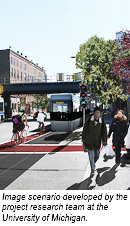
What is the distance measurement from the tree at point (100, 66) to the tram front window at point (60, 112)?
7.45ft

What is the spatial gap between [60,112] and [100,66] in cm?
406

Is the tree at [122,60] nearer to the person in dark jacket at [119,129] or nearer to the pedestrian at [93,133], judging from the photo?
the person in dark jacket at [119,129]

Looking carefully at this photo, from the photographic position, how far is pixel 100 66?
1667 centimetres

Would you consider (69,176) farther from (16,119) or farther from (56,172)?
(16,119)

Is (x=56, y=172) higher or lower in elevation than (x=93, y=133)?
lower

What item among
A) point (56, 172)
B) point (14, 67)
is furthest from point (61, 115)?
point (14, 67)

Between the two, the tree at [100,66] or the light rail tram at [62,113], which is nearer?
the tree at [100,66]

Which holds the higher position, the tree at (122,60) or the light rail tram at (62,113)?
the tree at (122,60)

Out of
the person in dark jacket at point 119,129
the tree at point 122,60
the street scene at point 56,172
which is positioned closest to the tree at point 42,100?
the tree at point 122,60

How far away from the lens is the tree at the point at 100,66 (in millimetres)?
16031

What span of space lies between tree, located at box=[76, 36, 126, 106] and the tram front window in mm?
2272

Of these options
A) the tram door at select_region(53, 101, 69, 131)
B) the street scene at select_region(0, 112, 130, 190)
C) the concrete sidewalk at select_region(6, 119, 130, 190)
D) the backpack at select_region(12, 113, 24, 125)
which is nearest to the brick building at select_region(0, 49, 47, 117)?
the tram door at select_region(53, 101, 69, 131)

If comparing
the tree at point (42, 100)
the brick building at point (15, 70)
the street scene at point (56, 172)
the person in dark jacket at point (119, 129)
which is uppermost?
the brick building at point (15, 70)
